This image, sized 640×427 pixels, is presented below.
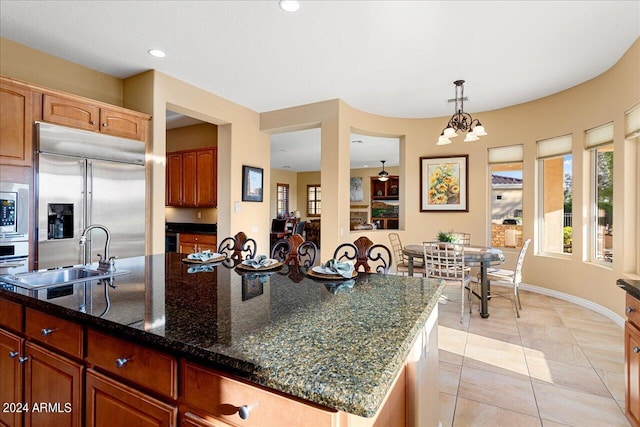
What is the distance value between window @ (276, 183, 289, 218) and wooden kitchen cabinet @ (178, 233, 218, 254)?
20.7 feet

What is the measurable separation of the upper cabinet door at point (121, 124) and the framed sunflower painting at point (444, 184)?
4268mm

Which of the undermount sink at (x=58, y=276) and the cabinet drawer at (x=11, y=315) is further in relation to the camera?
the undermount sink at (x=58, y=276)

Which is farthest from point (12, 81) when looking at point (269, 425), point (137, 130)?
point (269, 425)

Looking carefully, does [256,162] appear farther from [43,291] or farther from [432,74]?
[43,291]

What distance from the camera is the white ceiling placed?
2.49 meters

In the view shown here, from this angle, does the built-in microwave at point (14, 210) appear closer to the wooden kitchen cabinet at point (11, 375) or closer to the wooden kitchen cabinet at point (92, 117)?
the wooden kitchen cabinet at point (92, 117)

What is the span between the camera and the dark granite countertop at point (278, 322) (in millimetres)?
725

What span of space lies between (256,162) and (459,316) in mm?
3605

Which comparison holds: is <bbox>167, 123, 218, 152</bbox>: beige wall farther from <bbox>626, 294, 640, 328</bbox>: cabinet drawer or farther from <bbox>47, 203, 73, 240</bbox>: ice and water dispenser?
<bbox>626, 294, 640, 328</bbox>: cabinet drawer

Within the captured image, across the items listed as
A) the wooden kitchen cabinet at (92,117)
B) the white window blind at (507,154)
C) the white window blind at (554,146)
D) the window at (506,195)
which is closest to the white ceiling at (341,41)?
the wooden kitchen cabinet at (92,117)

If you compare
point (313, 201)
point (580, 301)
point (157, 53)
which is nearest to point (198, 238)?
point (157, 53)

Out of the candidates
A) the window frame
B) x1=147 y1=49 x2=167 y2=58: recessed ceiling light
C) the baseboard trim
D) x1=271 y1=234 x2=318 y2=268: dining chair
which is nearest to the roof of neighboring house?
the baseboard trim

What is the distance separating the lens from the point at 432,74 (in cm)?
367

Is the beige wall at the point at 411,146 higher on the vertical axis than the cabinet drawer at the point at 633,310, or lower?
higher
